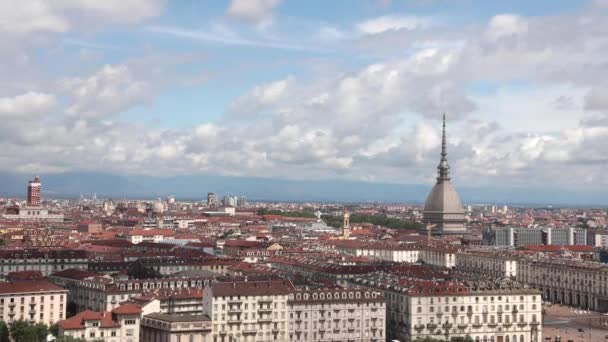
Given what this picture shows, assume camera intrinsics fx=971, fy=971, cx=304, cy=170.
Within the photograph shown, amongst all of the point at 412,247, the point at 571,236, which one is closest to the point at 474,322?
the point at 412,247

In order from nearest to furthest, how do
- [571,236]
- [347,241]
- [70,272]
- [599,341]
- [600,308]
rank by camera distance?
[599,341]
[70,272]
[600,308]
[347,241]
[571,236]

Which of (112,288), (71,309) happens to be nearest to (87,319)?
(112,288)

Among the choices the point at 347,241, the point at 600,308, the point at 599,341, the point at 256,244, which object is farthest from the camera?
the point at 347,241

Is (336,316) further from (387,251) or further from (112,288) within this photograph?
(387,251)

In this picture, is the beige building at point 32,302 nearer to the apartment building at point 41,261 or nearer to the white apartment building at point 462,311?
the apartment building at point 41,261

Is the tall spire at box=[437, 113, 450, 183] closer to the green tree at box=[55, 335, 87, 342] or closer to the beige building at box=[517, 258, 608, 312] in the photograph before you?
the beige building at box=[517, 258, 608, 312]

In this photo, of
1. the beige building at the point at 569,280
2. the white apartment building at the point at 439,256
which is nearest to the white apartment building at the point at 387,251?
the white apartment building at the point at 439,256

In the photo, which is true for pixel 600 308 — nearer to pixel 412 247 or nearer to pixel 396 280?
pixel 396 280

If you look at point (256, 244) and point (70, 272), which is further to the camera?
point (256, 244)
